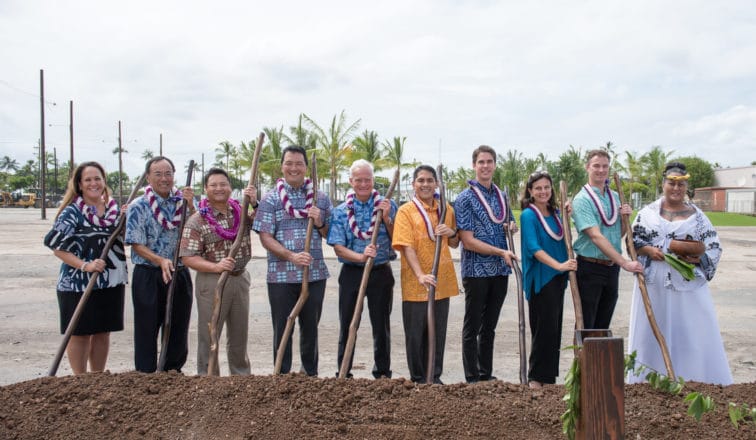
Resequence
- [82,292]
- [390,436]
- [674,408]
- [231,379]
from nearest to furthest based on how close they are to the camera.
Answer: [390,436] < [674,408] < [231,379] < [82,292]

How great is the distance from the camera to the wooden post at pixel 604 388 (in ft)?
6.30

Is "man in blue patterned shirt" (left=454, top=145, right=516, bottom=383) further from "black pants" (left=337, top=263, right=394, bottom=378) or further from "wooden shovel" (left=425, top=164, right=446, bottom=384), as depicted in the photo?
"black pants" (left=337, top=263, right=394, bottom=378)

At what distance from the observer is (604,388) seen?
1933mm

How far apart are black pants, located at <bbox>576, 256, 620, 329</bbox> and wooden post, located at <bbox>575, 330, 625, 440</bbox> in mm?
2172

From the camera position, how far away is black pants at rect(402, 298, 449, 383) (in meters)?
3.90

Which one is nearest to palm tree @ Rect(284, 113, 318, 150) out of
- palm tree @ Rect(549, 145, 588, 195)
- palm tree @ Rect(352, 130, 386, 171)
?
palm tree @ Rect(352, 130, 386, 171)

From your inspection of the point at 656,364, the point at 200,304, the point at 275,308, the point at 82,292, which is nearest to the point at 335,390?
the point at 275,308

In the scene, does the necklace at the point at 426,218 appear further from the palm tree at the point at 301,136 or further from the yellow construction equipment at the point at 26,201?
the yellow construction equipment at the point at 26,201

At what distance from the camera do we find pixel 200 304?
4.00 metres

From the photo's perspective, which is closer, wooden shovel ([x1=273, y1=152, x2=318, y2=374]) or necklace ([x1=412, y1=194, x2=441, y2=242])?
wooden shovel ([x1=273, y1=152, x2=318, y2=374])

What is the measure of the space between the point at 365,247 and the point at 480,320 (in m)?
1.03

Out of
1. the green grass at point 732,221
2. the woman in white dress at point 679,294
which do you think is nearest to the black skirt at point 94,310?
the woman in white dress at point 679,294

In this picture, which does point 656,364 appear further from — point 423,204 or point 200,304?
point 200,304

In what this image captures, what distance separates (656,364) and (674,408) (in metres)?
1.47
